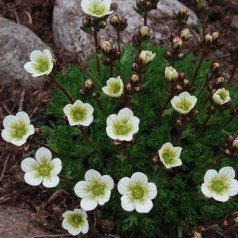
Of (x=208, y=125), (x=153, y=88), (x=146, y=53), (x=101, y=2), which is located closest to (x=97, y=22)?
(x=101, y=2)

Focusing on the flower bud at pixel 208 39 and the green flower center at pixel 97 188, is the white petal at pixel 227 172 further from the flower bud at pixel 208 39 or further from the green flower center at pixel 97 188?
the flower bud at pixel 208 39

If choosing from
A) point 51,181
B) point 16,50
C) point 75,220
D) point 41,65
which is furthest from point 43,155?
point 16,50

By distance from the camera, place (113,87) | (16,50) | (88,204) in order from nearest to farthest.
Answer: (88,204), (113,87), (16,50)

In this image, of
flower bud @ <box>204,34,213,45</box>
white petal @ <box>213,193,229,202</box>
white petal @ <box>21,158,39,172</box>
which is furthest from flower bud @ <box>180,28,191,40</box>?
white petal @ <box>21,158,39,172</box>

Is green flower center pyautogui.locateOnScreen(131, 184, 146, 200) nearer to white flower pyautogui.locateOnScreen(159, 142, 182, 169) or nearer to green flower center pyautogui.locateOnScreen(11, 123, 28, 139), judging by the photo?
white flower pyautogui.locateOnScreen(159, 142, 182, 169)

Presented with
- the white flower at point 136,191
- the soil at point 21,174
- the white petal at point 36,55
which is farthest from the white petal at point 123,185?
the white petal at point 36,55

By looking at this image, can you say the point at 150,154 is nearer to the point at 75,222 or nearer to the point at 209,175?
the point at 209,175
